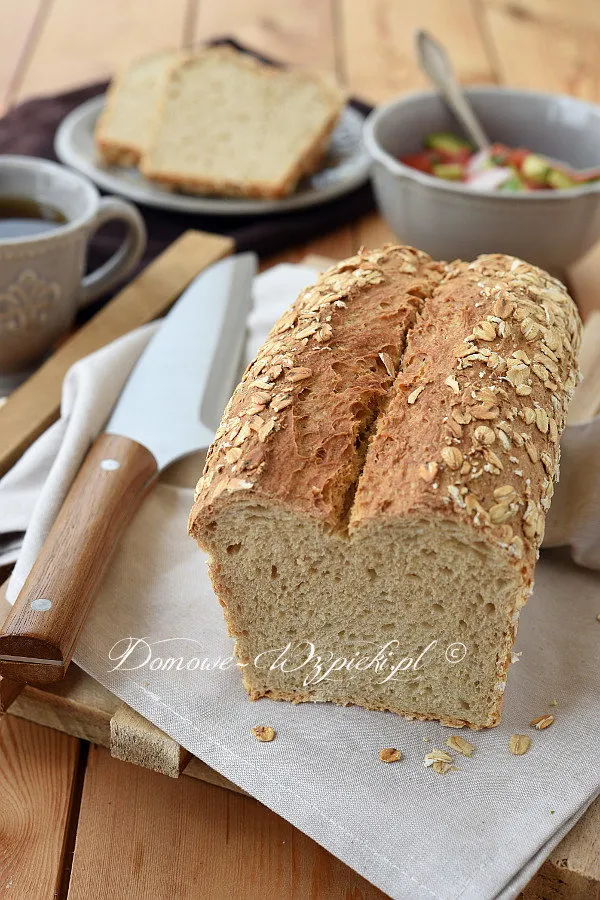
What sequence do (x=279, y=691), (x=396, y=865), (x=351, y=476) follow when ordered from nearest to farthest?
(x=396, y=865) < (x=351, y=476) < (x=279, y=691)

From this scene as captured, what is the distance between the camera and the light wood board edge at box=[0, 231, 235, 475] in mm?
2211

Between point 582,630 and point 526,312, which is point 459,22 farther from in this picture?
point 582,630

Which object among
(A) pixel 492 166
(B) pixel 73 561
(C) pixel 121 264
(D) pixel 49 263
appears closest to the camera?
(B) pixel 73 561

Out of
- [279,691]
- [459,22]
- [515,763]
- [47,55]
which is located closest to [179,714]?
[279,691]

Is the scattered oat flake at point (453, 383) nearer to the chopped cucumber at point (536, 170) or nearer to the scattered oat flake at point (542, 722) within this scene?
the scattered oat flake at point (542, 722)

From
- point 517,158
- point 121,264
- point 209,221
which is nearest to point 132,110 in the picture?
point 209,221

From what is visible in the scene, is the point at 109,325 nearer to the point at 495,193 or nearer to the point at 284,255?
the point at 284,255

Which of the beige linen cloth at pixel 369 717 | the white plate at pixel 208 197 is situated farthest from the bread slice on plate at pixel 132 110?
Result: the beige linen cloth at pixel 369 717

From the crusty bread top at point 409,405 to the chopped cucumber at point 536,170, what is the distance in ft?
3.17

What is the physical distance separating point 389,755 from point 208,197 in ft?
7.47

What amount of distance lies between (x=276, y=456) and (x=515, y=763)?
662 millimetres

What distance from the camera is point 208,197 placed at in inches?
130

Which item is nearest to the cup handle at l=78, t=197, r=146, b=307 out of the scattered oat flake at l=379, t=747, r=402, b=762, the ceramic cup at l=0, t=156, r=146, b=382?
the ceramic cup at l=0, t=156, r=146, b=382

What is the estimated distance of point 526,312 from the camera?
1.83 meters
